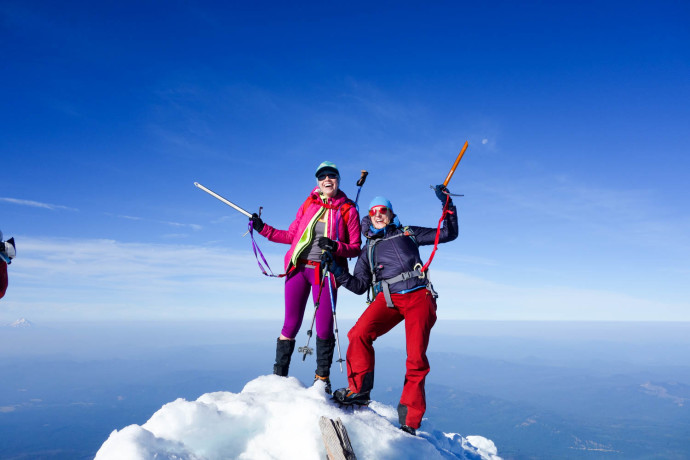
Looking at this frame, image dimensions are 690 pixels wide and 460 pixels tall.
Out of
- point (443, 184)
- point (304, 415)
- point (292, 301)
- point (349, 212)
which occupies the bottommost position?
point (304, 415)

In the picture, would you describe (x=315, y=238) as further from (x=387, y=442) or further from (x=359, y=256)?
(x=387, y=442)

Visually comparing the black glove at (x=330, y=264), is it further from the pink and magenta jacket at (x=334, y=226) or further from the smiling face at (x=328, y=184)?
the smiling face at (x=328, y=184)

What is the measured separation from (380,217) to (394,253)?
2.80ft

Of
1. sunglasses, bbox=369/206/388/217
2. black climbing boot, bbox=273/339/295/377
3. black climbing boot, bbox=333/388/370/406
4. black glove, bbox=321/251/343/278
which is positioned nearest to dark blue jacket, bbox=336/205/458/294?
black glove, bbox=321/251/343/278

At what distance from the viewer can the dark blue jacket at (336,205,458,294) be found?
7152mm

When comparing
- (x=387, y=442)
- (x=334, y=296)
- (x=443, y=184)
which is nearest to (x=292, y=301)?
(x=334, y=296)

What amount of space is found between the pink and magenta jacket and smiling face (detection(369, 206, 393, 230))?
0.48m

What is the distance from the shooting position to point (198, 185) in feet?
28.4

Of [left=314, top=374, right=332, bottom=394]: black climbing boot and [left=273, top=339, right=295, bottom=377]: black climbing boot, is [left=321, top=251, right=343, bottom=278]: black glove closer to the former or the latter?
[left=273, top=339, right=295, bottom=377]: black climbing boot

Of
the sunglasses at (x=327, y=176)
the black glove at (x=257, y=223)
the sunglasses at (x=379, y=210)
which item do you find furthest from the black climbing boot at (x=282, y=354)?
the sunglasses at (x=327, y=176)

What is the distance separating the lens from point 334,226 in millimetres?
7789

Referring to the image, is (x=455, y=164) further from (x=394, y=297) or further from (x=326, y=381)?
(x=326, y=381)

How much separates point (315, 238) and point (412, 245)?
6.90 feet

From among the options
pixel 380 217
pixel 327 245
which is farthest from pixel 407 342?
pixel 380 217
